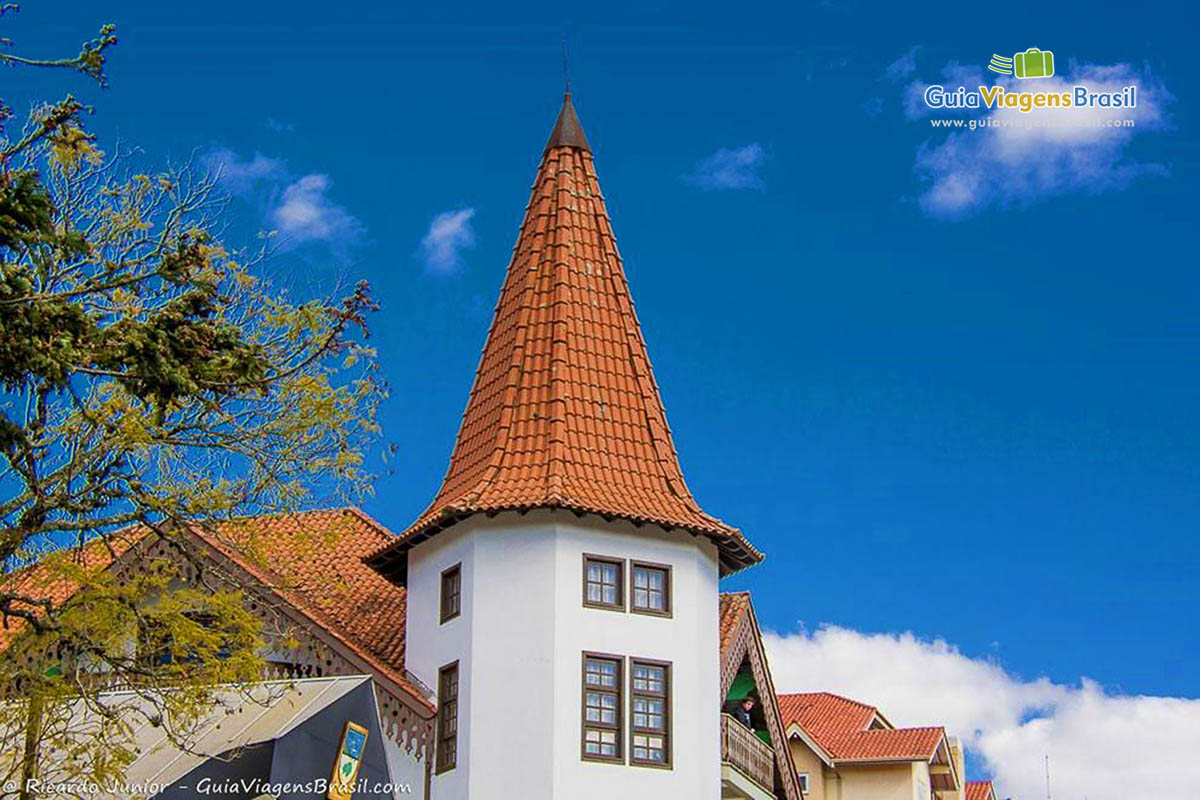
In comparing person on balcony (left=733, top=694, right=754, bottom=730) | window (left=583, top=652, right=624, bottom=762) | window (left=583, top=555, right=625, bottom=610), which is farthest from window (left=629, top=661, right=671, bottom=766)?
person on balcony (left=733, top=694, right=754, bottom=730)

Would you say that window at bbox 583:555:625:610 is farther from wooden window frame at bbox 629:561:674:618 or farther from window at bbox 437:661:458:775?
window at bbox 437:661:458:775

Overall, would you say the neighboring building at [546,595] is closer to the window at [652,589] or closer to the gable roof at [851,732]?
the window at [652,589]

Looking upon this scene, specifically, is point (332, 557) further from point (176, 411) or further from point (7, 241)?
point (7, 241)

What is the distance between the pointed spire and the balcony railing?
12.8 m

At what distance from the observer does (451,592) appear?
35656 mm

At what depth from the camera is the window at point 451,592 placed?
116 ft

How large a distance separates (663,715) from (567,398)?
21.4 feet

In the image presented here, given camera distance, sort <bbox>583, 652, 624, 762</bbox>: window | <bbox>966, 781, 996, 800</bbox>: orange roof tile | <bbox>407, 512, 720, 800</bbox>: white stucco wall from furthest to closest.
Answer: <bbox>966, 781, 996, 800</bbox>: orange roof tile < <bbox>583, 652, 624, 762</bbox>: window < <bbox>407, 512, 720, 800</bbox>: white stucco wall

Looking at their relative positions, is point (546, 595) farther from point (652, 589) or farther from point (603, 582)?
point (652, 589)

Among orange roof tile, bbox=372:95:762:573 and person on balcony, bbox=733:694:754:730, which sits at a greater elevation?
orange roof tile, bbox=372:95:762:573

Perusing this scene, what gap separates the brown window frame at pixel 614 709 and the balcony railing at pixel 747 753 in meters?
4.38

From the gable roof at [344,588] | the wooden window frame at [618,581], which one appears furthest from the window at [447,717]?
the wooden window frame at [618,581]

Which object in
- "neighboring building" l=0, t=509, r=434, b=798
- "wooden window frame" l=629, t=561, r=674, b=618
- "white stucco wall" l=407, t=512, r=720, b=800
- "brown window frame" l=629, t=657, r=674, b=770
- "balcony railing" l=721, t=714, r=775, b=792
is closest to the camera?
"neighboring building" l=0, t=509, r=434, b=798

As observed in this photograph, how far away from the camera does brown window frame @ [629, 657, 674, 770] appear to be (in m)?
33.9
